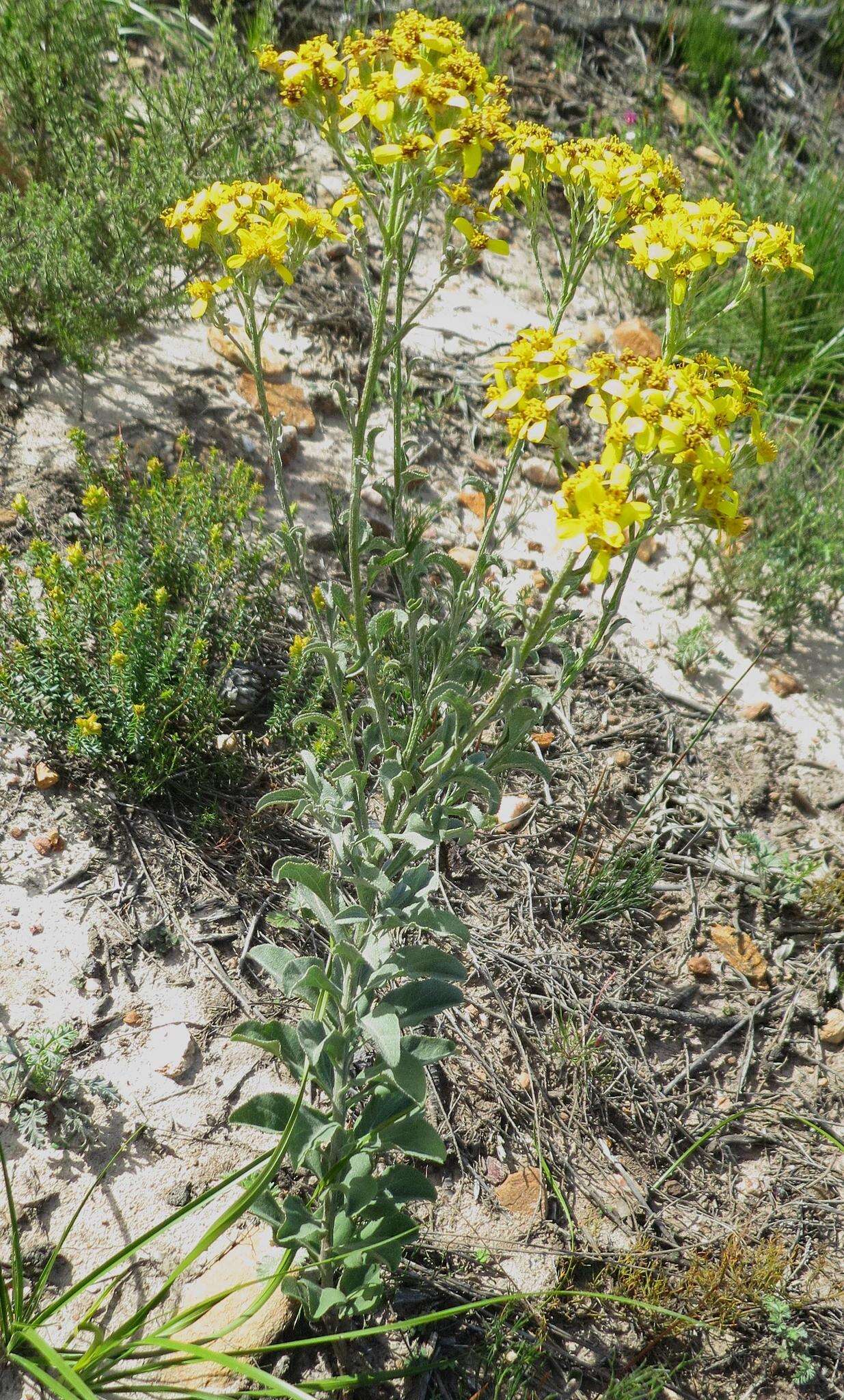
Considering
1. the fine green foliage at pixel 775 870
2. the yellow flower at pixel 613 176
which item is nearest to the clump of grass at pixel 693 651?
the fine green foliage at pixel 775 870

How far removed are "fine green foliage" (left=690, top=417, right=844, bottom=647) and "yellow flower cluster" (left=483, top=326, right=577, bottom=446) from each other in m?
1.94

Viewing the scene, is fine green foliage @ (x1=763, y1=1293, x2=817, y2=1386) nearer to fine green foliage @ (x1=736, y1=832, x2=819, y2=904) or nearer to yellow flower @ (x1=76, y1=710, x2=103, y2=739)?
fine green foliage @ (x1=736, y1=832, x2=819, y2=904)

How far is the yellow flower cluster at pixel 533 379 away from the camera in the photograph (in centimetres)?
177

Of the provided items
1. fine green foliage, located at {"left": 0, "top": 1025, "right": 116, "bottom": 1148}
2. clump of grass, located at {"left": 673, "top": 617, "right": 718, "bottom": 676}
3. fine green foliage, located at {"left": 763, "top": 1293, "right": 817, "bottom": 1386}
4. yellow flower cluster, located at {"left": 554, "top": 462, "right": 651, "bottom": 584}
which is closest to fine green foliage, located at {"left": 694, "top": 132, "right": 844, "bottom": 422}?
clump of grass, located at {"left": 673, "top": 617, "right": 718, "bottom": 676}

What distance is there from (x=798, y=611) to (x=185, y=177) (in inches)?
108

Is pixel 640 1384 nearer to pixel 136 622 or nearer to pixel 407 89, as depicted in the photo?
pixel 136 622

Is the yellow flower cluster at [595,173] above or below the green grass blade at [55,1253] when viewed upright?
above

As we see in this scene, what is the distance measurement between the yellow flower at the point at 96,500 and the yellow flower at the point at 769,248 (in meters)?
1.71

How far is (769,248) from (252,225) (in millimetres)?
1020

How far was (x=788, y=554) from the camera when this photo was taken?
3850 millimetres

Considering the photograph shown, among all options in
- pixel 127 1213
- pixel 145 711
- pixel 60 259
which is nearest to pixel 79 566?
pixel 145 711

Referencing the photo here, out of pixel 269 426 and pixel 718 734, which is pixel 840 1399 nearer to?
pixel 718 734

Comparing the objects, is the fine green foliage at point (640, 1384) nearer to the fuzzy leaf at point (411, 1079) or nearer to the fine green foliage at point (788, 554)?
the fuzzy leaf at point (411, 1079)

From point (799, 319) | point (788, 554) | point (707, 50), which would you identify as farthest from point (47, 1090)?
point (707, 50)
